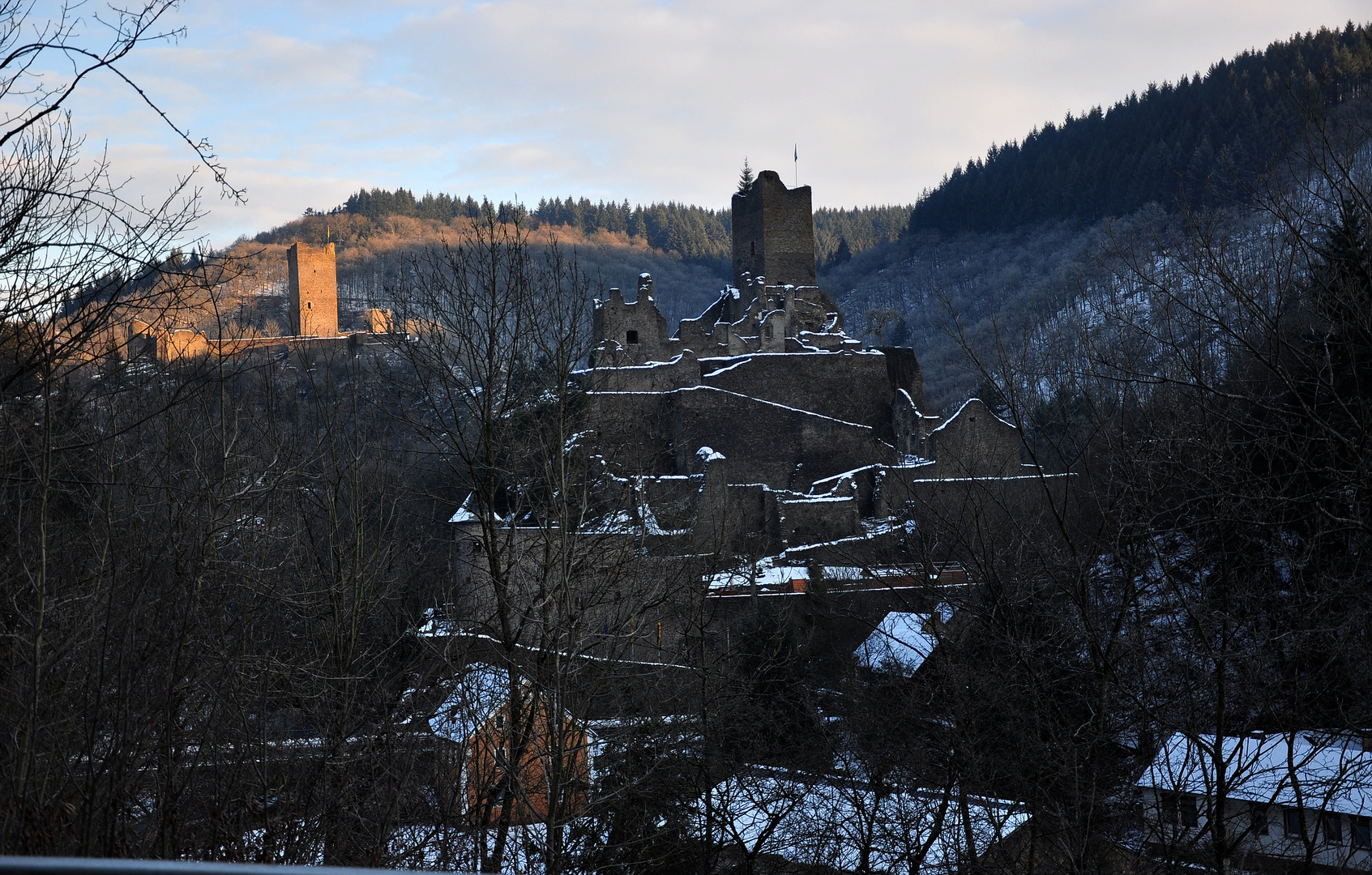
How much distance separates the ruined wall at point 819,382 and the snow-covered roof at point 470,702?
19515 millimetres

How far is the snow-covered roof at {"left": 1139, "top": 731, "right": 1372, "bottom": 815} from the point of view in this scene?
6.11 metres

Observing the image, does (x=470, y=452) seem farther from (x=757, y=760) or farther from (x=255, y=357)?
(x=255, y=357)

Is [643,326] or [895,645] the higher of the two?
[643,326]

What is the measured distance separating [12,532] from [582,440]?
4403mm

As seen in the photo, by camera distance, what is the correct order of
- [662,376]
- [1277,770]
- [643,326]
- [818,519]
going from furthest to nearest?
[643,326] → [662,376] → [818,519] → [1277,770]

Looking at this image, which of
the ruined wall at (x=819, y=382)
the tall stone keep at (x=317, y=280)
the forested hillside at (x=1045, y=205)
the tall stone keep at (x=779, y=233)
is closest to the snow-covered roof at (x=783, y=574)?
the ruined wall at (x=819, y=382)

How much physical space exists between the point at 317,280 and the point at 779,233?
118 feet

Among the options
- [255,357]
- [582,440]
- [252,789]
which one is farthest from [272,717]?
[255,357]

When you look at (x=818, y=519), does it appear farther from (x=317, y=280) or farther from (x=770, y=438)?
(x=317, y=280)

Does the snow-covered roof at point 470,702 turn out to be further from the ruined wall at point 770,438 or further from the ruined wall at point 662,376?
the ruined wall at point 662,376

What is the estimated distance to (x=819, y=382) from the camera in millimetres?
30812

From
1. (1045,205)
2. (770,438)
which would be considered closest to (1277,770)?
(770,438)

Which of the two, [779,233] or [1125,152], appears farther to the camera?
[1125,152]

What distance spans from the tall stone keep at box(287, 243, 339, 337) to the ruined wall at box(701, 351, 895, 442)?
3693cm
